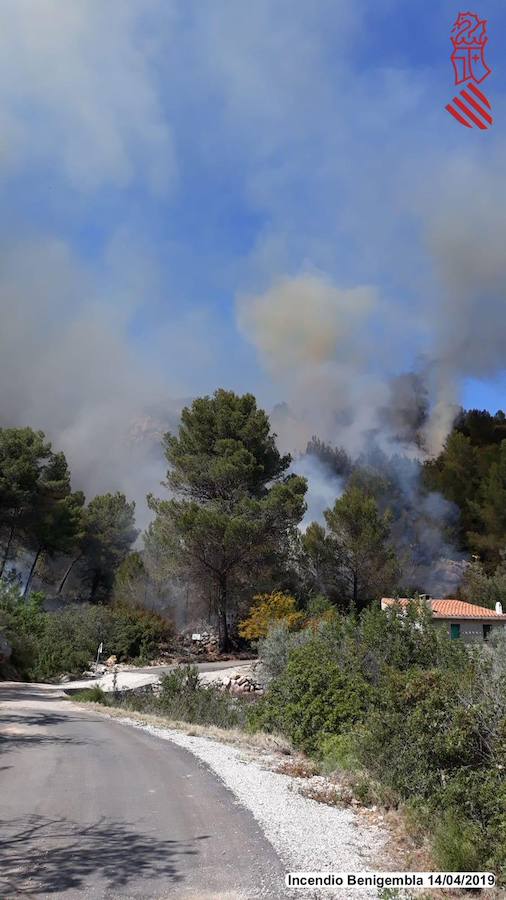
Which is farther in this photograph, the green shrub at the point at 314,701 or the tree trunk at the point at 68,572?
the tree trunk at the point at 68,572

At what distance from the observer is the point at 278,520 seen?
141 feet

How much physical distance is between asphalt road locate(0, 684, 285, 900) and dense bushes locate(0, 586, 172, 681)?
19.1 metres

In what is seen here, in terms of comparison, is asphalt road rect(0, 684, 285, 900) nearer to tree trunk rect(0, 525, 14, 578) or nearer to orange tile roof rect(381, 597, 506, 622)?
orange tile roof rect(381, 597, 506, 622)

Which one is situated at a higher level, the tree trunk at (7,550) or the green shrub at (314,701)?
the tree trunk at (7,550)

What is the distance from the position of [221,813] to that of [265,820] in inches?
20.5

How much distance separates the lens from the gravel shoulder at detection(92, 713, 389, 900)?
5.89 metres

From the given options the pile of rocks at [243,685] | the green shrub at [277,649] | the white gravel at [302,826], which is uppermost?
the green shrub at [277,649]

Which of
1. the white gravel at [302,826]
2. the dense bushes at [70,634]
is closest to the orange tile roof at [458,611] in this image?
the dense bushes at [70,634]

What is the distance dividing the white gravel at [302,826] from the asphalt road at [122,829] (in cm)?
22

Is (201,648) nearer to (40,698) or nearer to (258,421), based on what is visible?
(258,421)

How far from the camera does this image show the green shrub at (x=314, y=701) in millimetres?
13250


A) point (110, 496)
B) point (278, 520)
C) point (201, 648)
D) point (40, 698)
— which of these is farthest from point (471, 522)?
point (40, 698)

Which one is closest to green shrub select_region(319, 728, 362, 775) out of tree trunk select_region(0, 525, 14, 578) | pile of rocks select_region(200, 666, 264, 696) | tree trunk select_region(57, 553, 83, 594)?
pile of rocks select_region(200, 666, 264, 696)

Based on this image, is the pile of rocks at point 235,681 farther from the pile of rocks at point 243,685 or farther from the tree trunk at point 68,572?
the tree trunk at point 68,572
